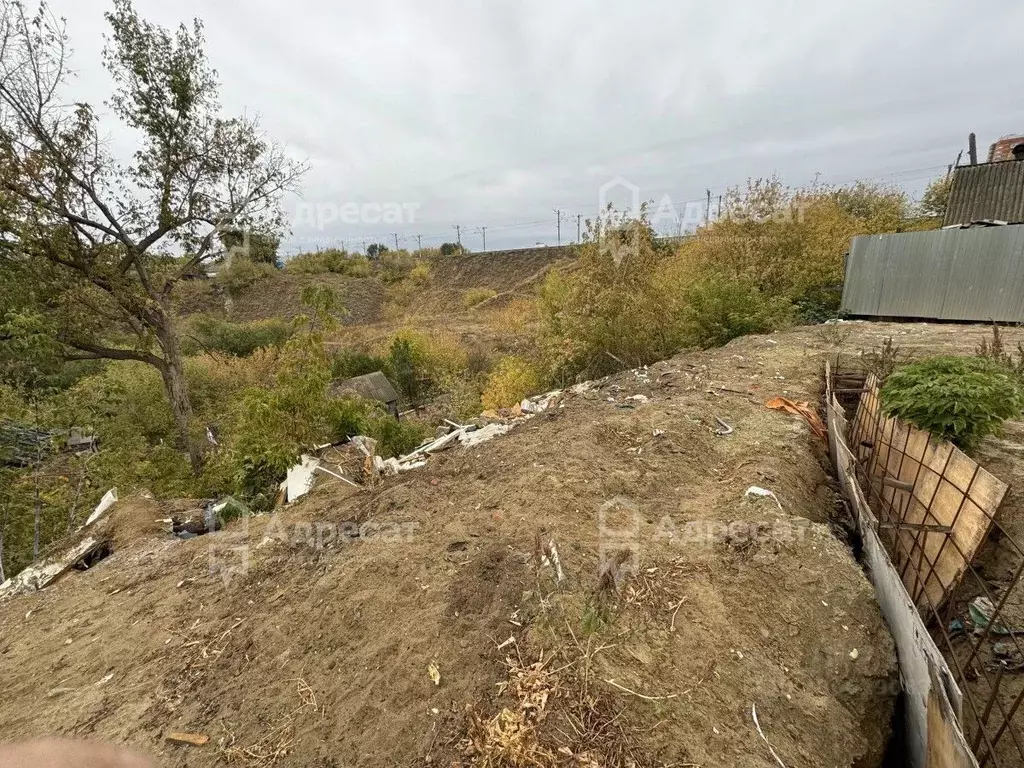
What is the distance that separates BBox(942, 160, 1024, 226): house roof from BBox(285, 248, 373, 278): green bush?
105 ft

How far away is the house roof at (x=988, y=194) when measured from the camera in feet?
33.0

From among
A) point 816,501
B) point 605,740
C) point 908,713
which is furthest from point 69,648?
point 816,501

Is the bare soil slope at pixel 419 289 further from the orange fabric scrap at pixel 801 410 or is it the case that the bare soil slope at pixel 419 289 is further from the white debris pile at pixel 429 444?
the orange fabric scrap at pixel 801 410

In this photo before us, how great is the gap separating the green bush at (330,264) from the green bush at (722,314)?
98.2 ft

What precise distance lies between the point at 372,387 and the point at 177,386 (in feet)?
16.7

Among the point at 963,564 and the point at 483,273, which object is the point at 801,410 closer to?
the point at 963,564

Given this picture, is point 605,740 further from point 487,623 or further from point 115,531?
point 115,531

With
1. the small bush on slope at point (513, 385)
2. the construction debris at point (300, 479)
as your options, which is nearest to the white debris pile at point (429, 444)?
the construction debris at point (300, 479)

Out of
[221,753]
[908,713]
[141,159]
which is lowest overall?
[908,713]

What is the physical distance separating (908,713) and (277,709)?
2891 mm

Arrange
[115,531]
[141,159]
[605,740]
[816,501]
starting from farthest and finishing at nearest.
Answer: [141,159]
[115,531]
[816,501]
[605,740]

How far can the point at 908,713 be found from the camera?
222 cm

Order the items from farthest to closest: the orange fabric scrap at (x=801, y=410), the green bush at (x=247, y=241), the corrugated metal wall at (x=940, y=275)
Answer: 1. the green bush at (x=247, y=241)
2. the corrugated metal wall at (x=940, y=275)
3. the orange fabric scrap at (x=801, y=410)

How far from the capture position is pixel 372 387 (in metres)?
13.9
